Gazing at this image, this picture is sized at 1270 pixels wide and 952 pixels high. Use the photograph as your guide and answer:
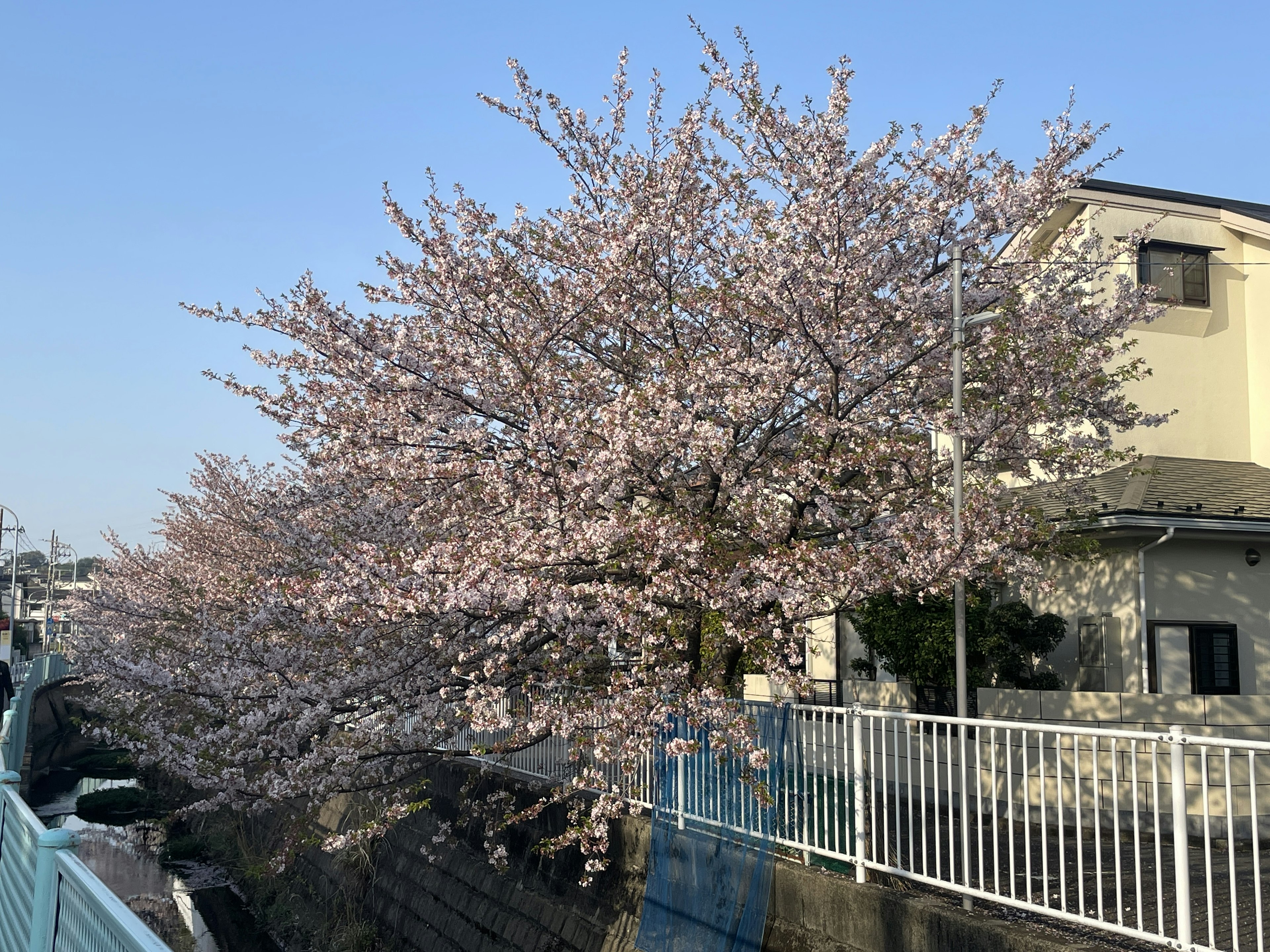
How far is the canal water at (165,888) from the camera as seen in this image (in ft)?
53.5

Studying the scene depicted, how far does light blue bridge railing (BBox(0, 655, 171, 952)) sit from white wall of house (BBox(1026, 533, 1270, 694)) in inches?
497

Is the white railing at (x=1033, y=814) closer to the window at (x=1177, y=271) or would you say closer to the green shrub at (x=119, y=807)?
the window at (x=1177, y=271)

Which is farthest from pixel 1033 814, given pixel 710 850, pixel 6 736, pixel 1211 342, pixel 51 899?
pixel 6 736

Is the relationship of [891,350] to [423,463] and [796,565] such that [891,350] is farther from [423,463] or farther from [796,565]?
[423,463]

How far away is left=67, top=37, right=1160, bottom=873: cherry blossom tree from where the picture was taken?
330 inches

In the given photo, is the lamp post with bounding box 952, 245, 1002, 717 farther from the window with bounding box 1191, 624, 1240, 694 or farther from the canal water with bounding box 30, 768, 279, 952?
the canal water with bounding box 30, 768, 279, 952

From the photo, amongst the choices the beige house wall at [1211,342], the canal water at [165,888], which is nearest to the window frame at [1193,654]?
the beige house wall at [1211,342]

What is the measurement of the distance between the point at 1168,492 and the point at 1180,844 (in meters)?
10.9

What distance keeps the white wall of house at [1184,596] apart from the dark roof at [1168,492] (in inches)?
18.3

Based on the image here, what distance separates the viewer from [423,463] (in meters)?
9.12

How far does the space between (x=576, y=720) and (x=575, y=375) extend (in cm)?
306

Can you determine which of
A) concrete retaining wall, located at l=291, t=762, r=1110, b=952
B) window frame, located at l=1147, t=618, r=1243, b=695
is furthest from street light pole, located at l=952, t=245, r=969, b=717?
window frame, located at l=1147, t=618, r=1243, b=695

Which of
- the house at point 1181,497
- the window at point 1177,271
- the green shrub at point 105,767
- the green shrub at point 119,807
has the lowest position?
the green shrub at point 105,767

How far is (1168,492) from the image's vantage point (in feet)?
49.5
